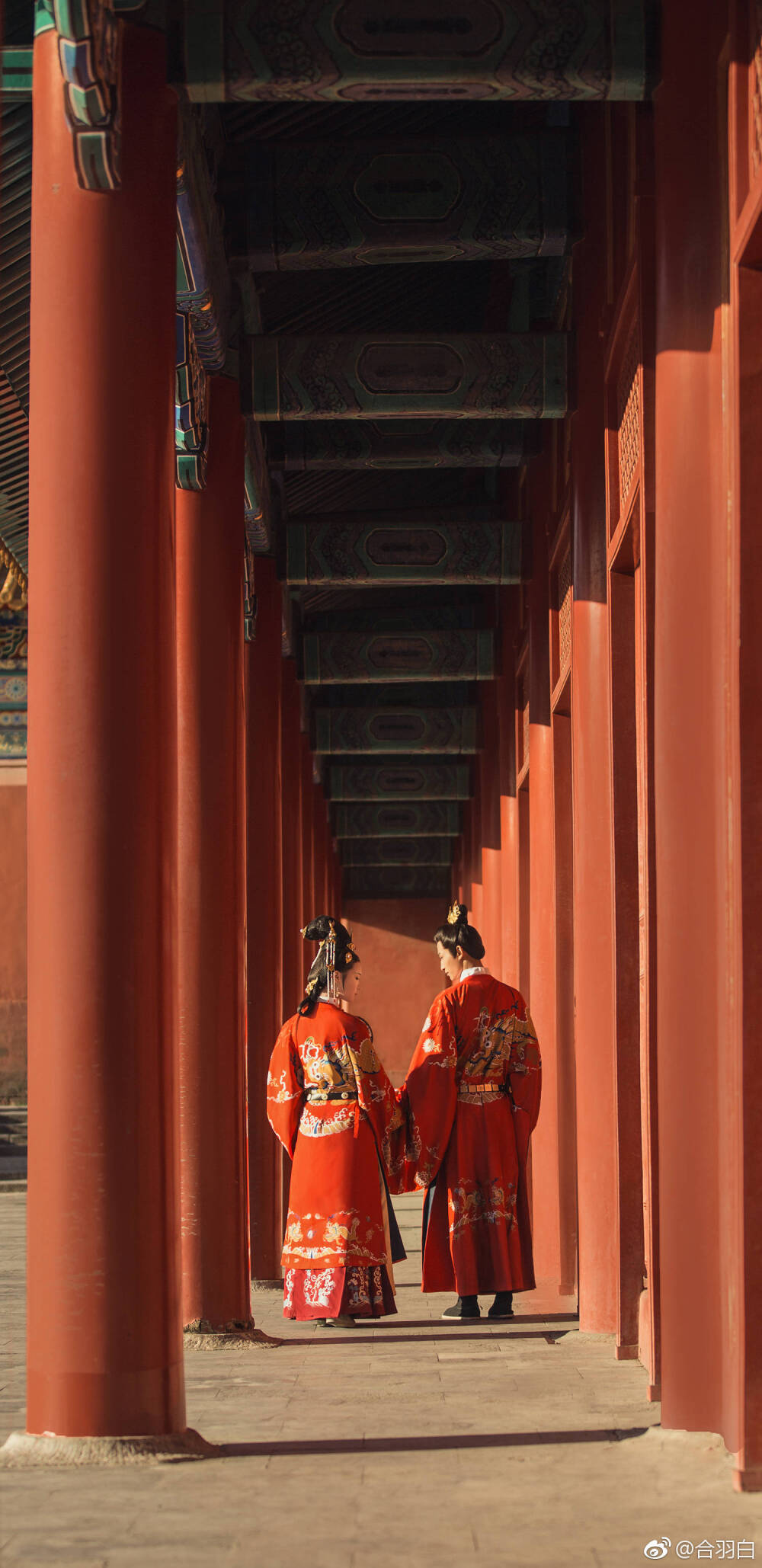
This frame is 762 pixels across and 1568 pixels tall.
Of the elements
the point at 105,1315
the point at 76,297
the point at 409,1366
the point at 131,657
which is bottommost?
the point at 409,1366

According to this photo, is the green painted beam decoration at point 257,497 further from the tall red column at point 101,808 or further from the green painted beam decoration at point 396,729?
the green painted beam decoration at point 396,729

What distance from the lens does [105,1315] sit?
468 cm

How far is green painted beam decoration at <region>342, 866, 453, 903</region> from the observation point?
105 ft

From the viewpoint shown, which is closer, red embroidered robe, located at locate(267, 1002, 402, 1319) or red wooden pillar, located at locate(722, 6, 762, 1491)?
red wooden pillar, located at locate(722, 6, 762, 1491)

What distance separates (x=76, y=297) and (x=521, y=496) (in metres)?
7.61

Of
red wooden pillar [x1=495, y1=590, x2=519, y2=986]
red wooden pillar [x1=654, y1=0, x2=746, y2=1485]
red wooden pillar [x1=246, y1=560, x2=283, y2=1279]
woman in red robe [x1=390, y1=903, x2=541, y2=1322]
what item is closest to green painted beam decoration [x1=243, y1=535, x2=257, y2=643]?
red wooden pillar [x1=246, y1=560, x2=283, y2=1279]

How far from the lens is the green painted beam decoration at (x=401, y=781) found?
893 inches

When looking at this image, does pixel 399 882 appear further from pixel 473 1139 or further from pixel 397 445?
pixel 473 1139

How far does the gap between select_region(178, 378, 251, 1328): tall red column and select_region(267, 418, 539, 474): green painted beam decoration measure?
2.41 metres

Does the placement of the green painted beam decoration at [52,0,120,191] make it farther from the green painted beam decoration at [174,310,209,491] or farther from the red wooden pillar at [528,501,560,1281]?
the red wooden pillar at [528,501,560,1281]

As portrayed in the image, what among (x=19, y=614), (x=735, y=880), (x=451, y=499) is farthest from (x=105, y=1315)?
(x=19, y=614)

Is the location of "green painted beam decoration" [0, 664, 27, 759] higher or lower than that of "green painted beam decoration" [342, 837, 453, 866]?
higher

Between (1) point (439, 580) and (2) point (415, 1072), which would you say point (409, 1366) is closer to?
(2) point (415, 1072)

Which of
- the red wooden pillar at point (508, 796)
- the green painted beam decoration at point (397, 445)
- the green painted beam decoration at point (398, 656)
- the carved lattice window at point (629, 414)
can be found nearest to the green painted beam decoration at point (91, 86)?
the carved lattice window at point (629, 414)
